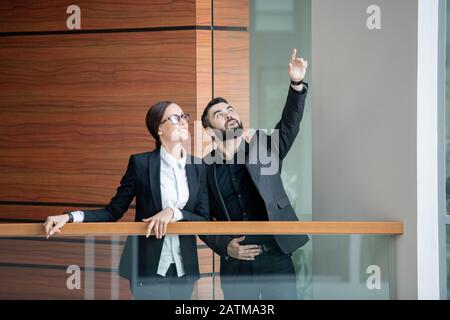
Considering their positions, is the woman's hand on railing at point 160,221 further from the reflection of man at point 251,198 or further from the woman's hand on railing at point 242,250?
the woman's hand on railing at point 242,250

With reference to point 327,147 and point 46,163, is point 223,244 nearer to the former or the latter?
point 327,147

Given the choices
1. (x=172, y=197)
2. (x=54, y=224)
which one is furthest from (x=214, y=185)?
(x=54, y=224)

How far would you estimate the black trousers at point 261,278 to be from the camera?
5242 millimetres

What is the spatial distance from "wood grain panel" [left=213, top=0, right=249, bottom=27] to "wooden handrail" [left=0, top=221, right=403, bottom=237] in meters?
2.10

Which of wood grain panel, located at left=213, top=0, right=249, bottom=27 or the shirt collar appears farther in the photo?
wood grain panel, located at left=213, top=0, right=249, bottom=27

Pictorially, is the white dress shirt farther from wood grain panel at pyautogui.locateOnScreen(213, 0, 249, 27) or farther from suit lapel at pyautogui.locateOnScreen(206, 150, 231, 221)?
wood grain panel at pyautogui.locateOnScreen(213, 0, 249, 27)

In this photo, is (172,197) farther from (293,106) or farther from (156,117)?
(293,106)

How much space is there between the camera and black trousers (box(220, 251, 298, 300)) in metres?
5.24

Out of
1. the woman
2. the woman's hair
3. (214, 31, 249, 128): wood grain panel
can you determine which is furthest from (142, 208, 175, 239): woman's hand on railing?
(214, 31, 249, 128): wood grain panel

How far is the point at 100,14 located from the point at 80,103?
2.09ft

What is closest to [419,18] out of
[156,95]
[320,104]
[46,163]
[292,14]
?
[320,104]

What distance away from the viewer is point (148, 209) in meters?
5.35

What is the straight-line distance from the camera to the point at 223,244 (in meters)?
5.24

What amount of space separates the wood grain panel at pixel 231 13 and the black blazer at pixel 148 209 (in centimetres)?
176
